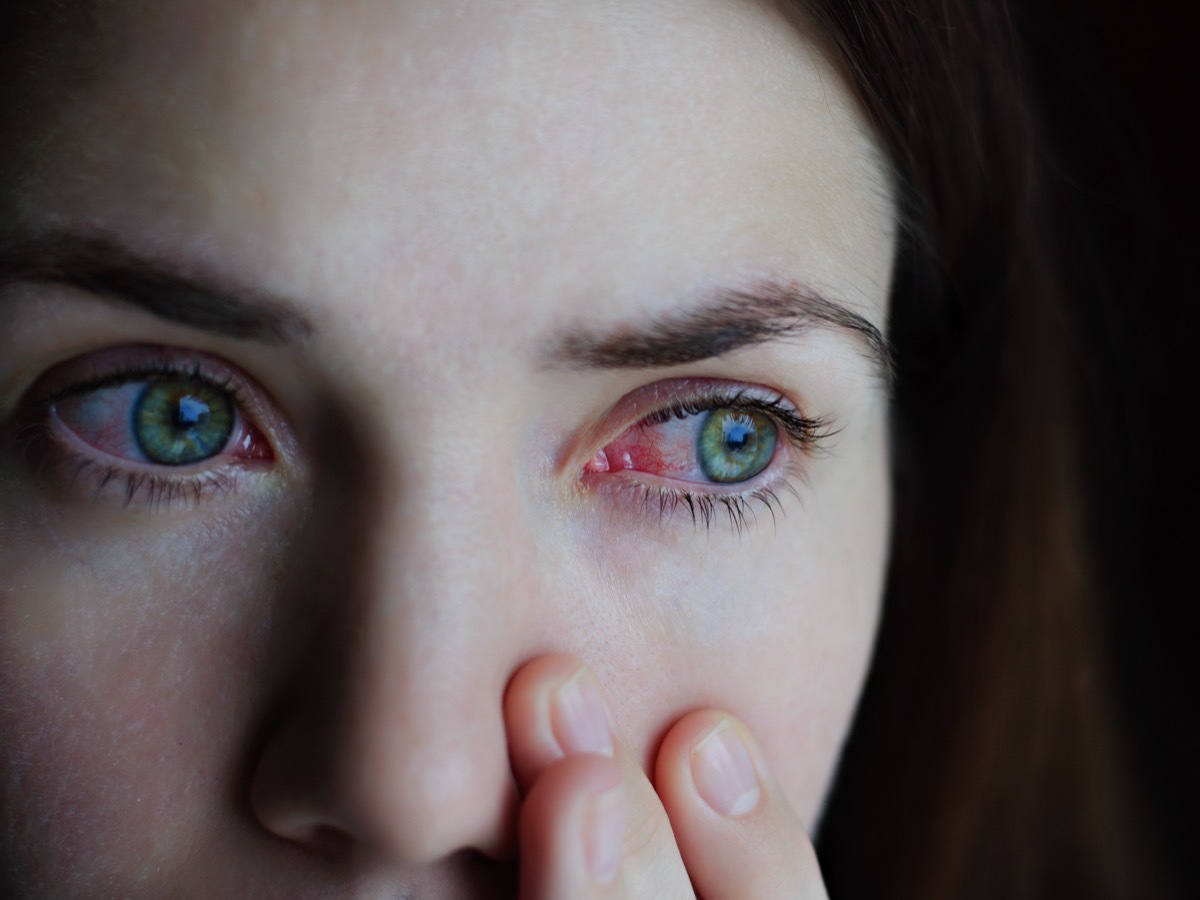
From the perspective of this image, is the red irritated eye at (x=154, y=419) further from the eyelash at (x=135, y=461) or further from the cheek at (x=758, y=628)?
the cheek at (x=758, y=628)

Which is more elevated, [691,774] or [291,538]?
[291,538]

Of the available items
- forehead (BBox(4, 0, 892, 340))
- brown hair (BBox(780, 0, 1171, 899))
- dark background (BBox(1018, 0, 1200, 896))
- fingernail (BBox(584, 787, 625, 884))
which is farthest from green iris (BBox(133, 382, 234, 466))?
dark background (BBox(1018, 0, 1200, 896))

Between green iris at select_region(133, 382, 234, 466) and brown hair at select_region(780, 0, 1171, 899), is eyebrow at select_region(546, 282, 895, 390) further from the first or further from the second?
brown hair at select_region(780, 0, 1171, 899)

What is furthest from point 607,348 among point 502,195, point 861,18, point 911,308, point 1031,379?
point 1031,379

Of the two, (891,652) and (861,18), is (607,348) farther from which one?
(891,652)

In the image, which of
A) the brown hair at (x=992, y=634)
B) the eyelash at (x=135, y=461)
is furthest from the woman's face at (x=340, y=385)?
the brown hair at (x=992, y=634)
